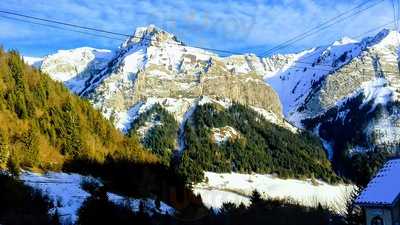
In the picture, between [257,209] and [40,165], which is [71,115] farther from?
[257,209]

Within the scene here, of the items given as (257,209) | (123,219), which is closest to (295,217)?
(257,209)

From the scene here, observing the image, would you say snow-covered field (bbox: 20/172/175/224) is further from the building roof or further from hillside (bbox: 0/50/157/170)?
the building roof

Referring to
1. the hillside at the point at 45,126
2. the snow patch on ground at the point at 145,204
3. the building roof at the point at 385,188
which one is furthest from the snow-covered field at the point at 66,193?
the building roof at the point at 385,188

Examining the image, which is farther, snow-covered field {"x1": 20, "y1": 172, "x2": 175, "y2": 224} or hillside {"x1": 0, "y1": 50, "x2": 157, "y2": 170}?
hillside {"x1": 0, "y1": 50, "x2": 157, "y2": 170}

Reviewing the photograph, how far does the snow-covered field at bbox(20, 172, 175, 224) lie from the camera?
222ft

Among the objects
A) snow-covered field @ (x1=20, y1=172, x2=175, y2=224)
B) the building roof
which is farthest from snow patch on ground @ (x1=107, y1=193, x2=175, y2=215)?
the building roof

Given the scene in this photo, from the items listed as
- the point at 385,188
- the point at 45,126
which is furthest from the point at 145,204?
the point at 385,188

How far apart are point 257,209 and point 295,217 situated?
7170 millimetres

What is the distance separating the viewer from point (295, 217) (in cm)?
9375

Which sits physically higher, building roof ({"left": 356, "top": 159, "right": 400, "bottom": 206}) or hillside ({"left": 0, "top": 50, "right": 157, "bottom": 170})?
hillside ({"left": 0, "top": 50, "right": 157, "bottom": 170})

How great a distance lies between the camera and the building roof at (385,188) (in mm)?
37719

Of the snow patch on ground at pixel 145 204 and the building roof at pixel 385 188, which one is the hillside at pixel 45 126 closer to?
the snow patch on ground at pixel 145 204

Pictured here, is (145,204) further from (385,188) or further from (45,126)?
(385,188)

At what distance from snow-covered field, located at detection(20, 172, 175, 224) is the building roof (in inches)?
1342
